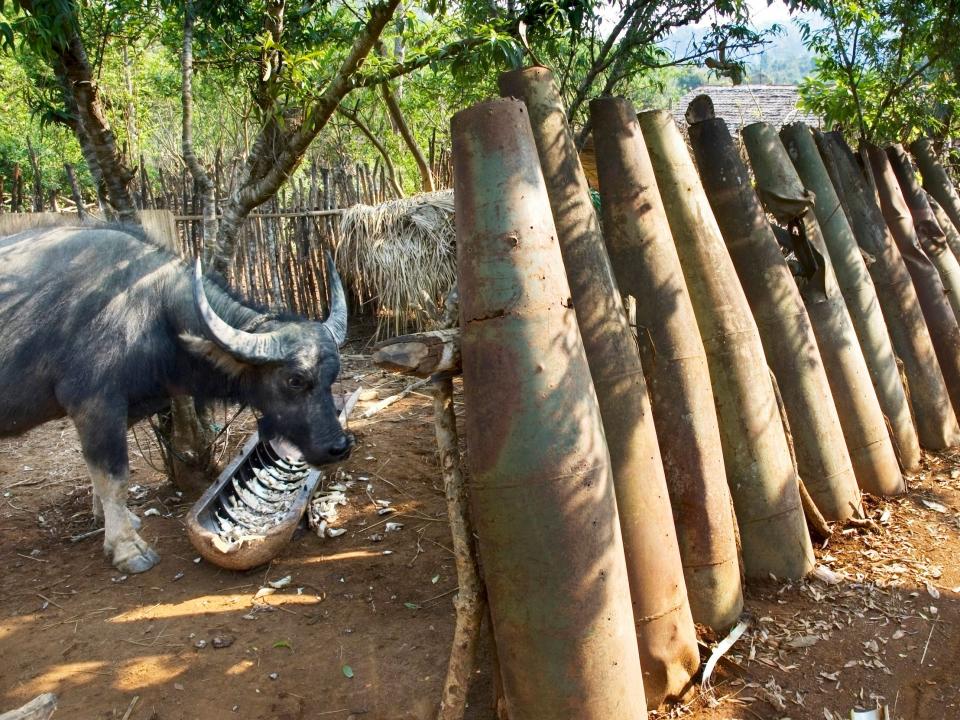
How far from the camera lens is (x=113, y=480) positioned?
4574 mm

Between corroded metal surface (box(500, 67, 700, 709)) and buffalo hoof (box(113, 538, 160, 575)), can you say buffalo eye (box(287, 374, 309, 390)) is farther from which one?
corroded metal surface (box(500, 67, 700, 709))

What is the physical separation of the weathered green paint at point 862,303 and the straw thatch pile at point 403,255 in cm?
451

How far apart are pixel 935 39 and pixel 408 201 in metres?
6.16

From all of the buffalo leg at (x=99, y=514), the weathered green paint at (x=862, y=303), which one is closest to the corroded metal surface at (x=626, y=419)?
the weathered green paint at (x=862, y=303)

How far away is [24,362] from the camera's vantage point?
4.50 metres

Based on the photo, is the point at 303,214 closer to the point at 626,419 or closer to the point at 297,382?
the point at 297,382

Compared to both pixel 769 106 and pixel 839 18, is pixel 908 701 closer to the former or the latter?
pixel 839 18

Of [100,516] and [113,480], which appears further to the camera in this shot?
[100,516]

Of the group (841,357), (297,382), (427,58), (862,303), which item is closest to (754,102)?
(862,303)

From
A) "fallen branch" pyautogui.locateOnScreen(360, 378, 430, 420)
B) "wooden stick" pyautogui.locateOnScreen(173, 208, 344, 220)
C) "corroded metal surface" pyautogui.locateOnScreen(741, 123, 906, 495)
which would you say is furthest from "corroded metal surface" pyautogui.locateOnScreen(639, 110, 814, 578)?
"wooden stick" pyautogui.locateOnScreen(173, 208, 344, 220)

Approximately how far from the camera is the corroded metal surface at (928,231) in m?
6.27

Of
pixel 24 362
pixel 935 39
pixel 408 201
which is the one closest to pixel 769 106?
pixel 935 39

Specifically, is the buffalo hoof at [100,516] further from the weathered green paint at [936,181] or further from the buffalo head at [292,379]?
the weathered green paint at [936,181]

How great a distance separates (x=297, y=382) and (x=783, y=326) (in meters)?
2.90
